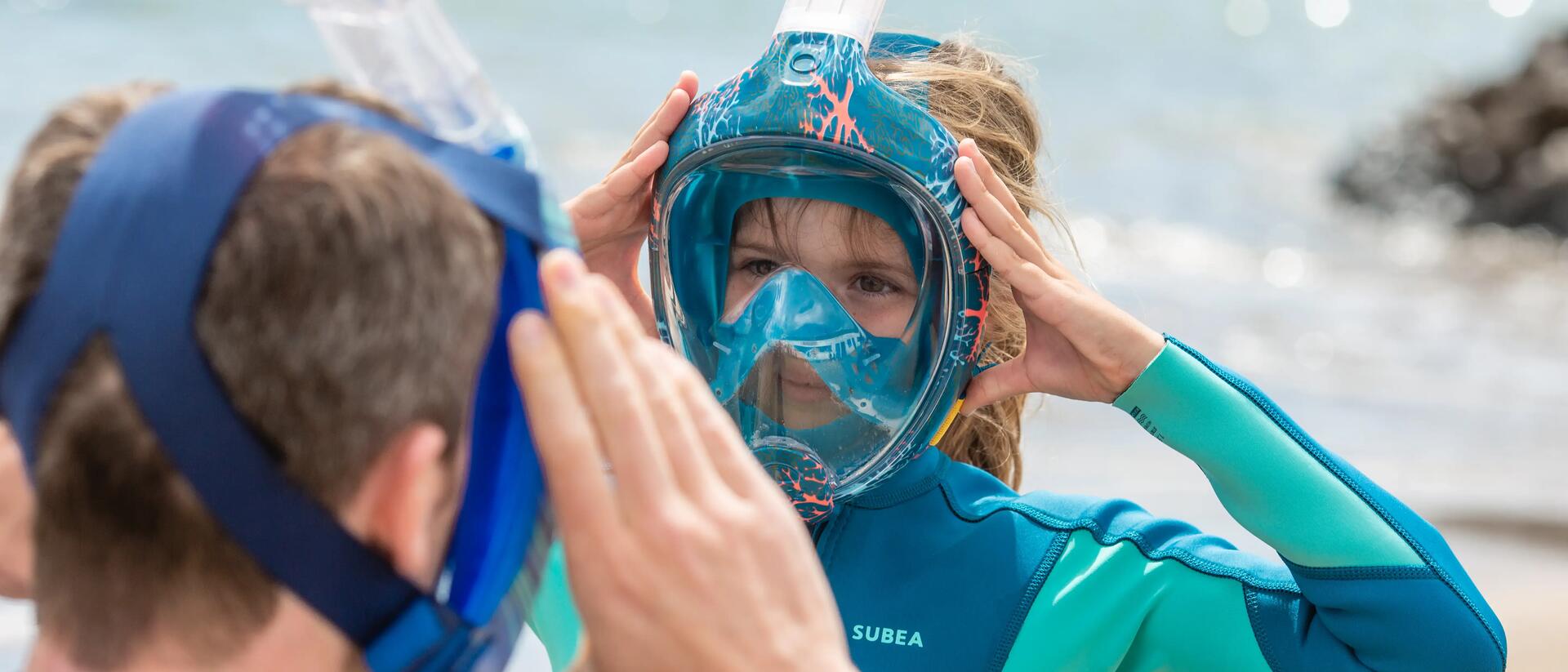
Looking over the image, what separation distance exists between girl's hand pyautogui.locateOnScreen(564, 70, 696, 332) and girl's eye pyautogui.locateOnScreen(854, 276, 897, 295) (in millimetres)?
420

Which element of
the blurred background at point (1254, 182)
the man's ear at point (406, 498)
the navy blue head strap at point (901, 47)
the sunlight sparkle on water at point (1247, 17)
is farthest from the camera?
the sunlight sparkle on water at point (1247, 17)

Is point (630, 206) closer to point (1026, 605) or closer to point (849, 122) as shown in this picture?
point (849, 122)

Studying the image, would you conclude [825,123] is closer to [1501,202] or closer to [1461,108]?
[1501,202]

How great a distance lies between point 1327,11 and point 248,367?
1088 inches

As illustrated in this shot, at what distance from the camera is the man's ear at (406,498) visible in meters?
1.19

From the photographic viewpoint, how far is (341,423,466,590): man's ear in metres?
1.19

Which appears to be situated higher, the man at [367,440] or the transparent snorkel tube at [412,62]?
the transparent snorkel tube at [412,62]

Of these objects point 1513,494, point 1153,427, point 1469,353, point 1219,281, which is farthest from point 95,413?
point 1219,281

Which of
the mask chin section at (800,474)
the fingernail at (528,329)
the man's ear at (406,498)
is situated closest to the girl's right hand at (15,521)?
the man's ear at (406,498)

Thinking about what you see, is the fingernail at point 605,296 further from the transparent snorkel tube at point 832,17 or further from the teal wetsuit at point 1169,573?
the transparent snorkel tube at point 832,17

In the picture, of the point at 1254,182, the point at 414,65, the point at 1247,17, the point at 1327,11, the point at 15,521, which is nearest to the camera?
the point at 15,521

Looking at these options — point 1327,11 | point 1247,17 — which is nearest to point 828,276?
point 1247,17

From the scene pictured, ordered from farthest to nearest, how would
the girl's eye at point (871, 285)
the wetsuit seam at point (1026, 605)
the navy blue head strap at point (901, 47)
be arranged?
the navy blue head strap at point (901, 47) → the girl's eye at point (871, 285) → the wetsuit seam at point (1026, 605)

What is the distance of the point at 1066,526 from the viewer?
107 inches
